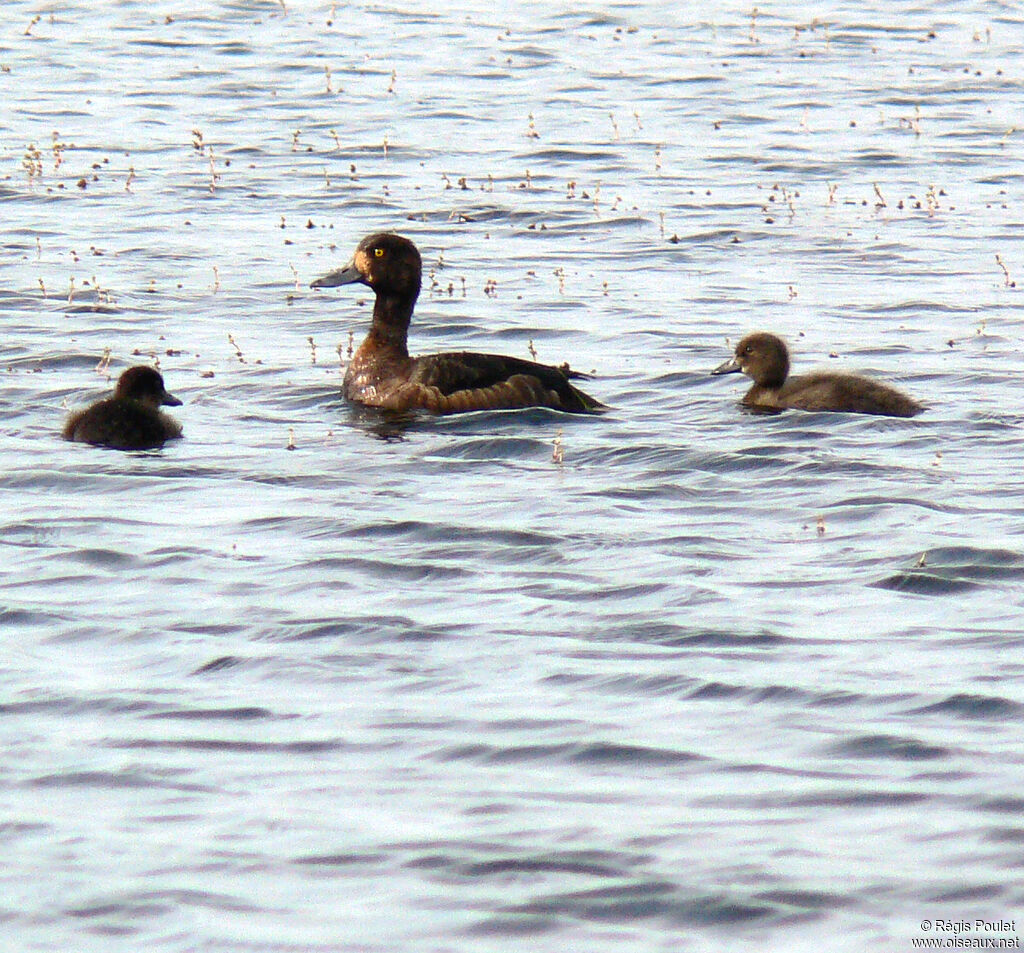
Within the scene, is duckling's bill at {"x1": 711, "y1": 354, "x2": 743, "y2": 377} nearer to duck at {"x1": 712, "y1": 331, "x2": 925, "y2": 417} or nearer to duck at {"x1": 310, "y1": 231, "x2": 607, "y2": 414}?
duck at {"x1": 712, "y1": 331, "x2": 925, "y2": 417}

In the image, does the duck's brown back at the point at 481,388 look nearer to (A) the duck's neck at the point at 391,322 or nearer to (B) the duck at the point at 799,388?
(A) the duck's neck at the point at 391,322

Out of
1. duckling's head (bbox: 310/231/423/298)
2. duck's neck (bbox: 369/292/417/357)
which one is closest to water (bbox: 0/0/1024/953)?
duck's neck (bbox: 369/292/417/357)

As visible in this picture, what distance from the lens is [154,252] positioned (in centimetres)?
1869

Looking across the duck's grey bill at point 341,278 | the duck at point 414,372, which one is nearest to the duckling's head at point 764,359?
the duck at point 414,372

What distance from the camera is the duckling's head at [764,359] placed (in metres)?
13.7

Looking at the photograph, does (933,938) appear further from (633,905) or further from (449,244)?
(449,244)

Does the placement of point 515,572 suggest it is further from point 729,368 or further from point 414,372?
point 729,368

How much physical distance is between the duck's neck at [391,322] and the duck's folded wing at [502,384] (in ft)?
2.30

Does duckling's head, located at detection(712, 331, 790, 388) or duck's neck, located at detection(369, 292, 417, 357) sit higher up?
duck's neck, located at detection(369, 292, 417, 357)

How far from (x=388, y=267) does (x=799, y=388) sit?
9.75 ft

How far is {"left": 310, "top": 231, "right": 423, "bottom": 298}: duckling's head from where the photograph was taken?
14.3 meters

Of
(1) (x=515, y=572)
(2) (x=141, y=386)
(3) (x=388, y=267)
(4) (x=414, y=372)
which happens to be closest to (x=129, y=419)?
(2) (x=141, y=386)

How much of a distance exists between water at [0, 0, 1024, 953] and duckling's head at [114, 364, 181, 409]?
14.6 inches

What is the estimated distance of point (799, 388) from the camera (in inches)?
524
